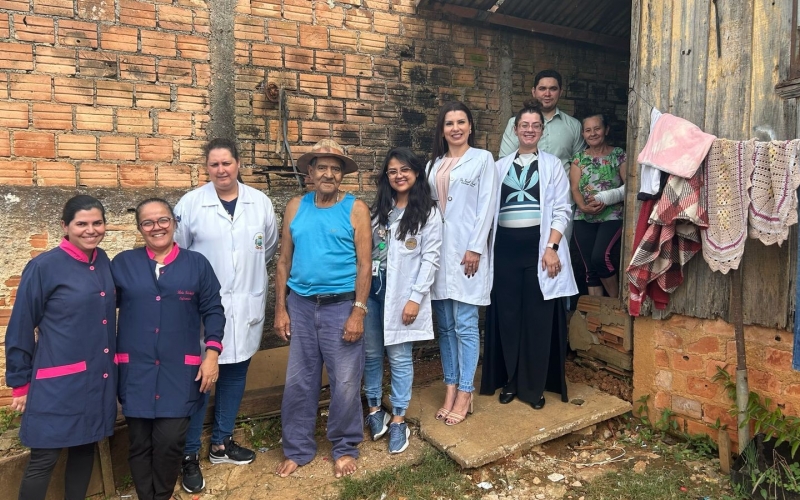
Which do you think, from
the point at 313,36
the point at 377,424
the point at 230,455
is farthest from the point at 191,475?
the point at 313,36

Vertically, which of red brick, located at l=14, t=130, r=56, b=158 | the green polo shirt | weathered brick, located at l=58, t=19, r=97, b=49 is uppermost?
weathered brick, located at l=58, t=19, r=97, b=49

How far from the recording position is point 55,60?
3.62 metres

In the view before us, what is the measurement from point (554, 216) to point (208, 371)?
2.35 meters

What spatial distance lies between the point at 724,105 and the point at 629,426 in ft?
7.12

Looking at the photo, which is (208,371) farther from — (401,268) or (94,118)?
(94,118)

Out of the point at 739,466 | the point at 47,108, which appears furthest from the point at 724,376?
the point at 47,108

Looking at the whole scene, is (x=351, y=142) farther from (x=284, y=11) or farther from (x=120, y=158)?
(x=120, y=158)

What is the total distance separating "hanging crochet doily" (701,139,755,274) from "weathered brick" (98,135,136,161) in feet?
12.2

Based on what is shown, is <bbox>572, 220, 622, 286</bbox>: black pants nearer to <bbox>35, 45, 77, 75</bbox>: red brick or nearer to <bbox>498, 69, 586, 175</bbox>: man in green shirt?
<bbox>498, 69, 586, 175</bbox>: man in green shirt

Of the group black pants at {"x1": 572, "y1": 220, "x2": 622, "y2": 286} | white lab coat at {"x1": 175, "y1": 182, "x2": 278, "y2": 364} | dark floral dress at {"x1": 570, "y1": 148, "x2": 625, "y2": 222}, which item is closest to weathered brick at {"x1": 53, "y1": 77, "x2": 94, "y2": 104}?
white lab coat at {"x1": 175, "y1": 182, "x2": 278, "y2": 364}

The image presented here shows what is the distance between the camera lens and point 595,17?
16.8ft

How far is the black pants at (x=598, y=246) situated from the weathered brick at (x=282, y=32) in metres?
2.64

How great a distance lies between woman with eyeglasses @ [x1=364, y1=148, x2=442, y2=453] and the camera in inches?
132

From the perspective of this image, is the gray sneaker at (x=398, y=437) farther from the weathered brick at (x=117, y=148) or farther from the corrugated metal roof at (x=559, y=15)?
the corrugated metal roof at (x=559, y=15)
